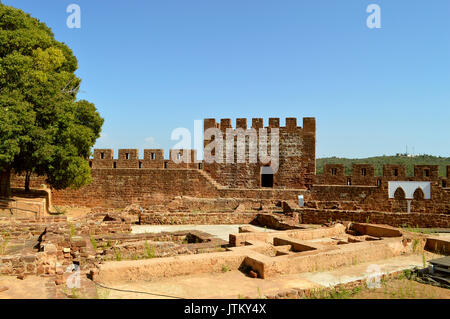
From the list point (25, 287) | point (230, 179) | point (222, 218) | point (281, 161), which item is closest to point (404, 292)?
point (25, 287)

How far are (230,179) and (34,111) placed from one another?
1063cm

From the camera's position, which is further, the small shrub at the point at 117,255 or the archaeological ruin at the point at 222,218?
the small shrub at the point at 117,255

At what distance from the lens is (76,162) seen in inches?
591

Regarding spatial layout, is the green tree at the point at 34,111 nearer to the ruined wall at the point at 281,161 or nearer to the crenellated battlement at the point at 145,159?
the crenellated battlement at the point at 145,159

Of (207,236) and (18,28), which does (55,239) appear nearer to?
(207,236)

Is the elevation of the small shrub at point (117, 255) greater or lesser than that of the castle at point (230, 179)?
lesser

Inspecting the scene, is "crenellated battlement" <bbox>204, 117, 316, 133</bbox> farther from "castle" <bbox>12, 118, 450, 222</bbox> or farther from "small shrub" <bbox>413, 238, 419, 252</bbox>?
"small shrub" <bbox>413, 238, 419, 252</bbox>

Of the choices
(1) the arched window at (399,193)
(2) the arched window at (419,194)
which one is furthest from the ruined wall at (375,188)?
(1) the arched window at (399,193)

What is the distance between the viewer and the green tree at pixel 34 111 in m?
12.9

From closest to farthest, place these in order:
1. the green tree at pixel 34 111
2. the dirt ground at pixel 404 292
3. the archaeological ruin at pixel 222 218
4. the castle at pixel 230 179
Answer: the dirt ground at pixel 404 292 < the archaeological ruin at pixel 222 218 < the green tree at pixel 34 111 < the castle at pixel 230 179

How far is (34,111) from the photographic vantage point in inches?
543

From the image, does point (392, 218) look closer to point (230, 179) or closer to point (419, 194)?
point (419, 194)

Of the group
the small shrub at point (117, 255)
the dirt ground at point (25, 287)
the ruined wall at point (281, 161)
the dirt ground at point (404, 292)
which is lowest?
the small shrub at point (117, 255)
